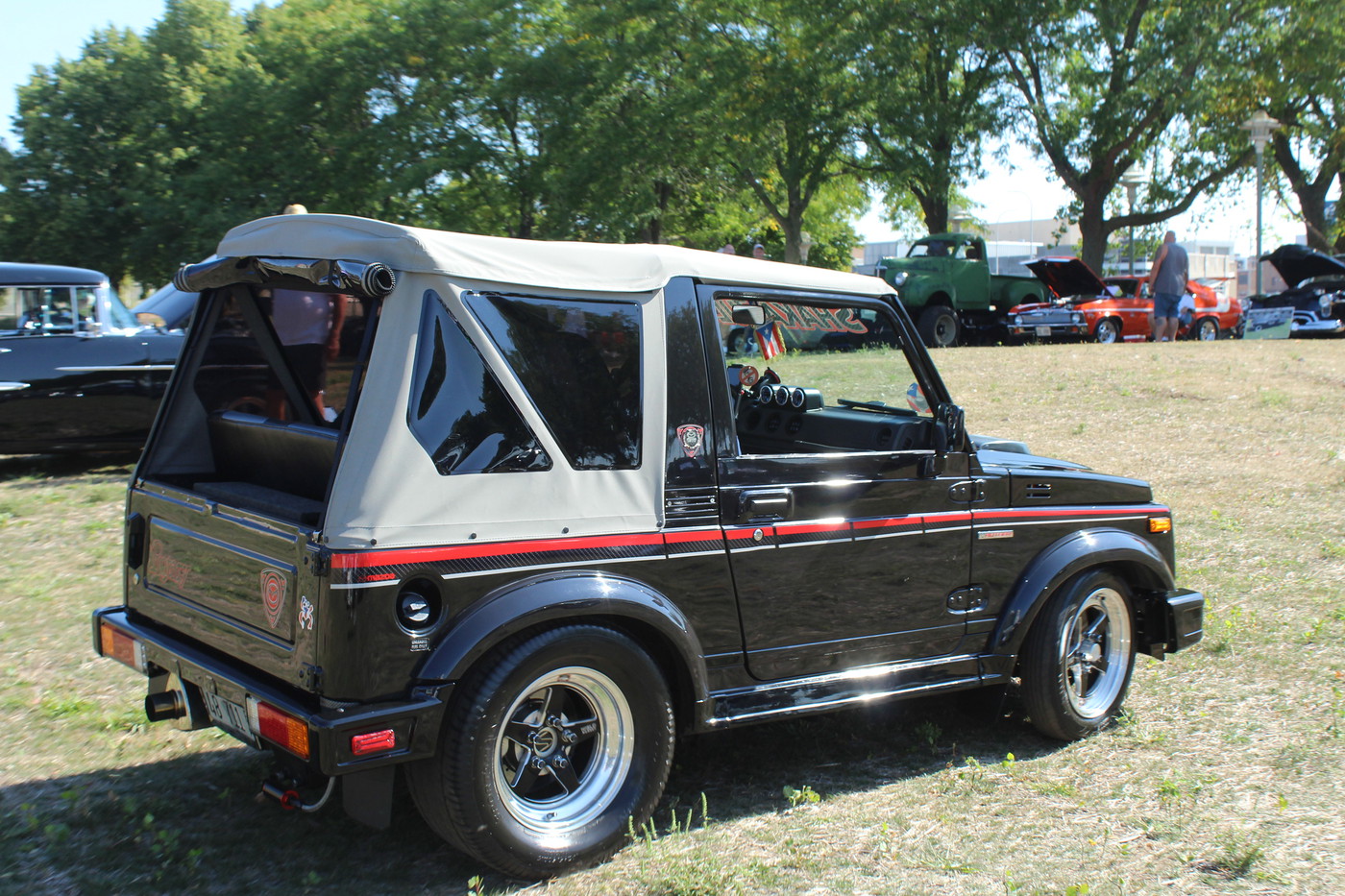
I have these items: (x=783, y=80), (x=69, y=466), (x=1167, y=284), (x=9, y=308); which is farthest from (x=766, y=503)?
(x=783, y=80)

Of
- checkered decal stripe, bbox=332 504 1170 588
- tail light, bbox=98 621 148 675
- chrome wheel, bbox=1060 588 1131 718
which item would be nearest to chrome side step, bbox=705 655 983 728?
checkered decal stripe, bbox=332 504 1170 588

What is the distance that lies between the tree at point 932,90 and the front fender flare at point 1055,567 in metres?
26.1

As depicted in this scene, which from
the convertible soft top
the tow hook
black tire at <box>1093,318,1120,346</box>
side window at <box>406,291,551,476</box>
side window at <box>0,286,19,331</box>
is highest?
black tire at <box>1093,318,1120,346</box>

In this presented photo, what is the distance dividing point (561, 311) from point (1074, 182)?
1171 inches

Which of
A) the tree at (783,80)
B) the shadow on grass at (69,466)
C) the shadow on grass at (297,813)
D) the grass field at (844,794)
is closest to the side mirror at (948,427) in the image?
the grass field at (844,794)

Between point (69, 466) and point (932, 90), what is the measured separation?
25.4 m

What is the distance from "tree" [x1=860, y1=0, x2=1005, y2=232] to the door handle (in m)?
27.1

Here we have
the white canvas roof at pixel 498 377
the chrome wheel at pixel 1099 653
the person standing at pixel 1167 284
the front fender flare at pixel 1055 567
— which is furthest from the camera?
the person standing at pixel 1167 284

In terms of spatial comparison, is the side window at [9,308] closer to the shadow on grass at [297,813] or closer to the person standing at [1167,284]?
the shadow on grass at [297,813]

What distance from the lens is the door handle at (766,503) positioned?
3.73 meters

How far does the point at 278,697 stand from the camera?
3145mm

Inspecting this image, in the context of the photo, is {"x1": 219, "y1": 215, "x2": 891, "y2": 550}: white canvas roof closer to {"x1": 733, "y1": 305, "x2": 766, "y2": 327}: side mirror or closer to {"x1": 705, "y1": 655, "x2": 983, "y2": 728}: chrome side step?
{"x1": 733, "y1": 305, "x2": 766, "y2": 327}: side mirror

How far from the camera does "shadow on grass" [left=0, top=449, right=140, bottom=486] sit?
9.41 metres

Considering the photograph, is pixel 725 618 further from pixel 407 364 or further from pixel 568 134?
pixel 568 134
